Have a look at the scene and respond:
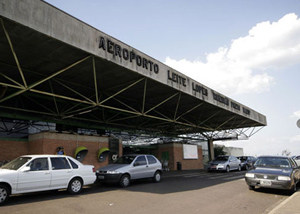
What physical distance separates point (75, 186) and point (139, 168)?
4.02 m

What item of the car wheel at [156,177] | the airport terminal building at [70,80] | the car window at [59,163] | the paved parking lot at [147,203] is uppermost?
the airport terminal building at [70,80]

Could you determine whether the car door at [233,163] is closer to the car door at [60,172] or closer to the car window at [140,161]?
the car window at [140,161]

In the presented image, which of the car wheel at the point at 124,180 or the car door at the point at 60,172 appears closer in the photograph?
the car door at the point at 60,172

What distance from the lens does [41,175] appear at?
8.57m

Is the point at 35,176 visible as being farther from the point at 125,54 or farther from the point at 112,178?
the point at 125,54

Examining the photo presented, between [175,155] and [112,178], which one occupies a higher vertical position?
[175,155]

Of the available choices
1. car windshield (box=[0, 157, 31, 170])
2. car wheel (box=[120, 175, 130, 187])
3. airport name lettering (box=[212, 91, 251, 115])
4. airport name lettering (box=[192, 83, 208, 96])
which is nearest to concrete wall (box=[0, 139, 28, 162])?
car windshield (box=[0, 157, 31, 170])

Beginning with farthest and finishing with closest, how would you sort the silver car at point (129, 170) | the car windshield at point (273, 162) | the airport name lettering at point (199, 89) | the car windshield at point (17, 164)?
the airport name lettering at point (199, 89), the silver car at point (129, 170), the car windshield at point (273, 162), the car windshield at point (17, 164)

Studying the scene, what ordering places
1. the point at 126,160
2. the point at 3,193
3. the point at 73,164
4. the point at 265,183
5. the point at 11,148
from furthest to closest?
the point at 11,148
the point at 126,160
the point at 73,164
the point at 265,183
the point at 3,193

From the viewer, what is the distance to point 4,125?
20.0 meters

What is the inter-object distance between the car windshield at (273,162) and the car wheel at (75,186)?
26.6 feet

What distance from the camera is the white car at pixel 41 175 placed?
774 centimetres

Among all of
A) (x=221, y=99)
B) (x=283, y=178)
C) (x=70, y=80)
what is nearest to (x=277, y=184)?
(x=283, y=178)

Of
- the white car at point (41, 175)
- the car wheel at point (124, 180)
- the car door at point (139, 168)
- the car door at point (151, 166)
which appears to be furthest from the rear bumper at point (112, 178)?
the car door at point (151, 166)
